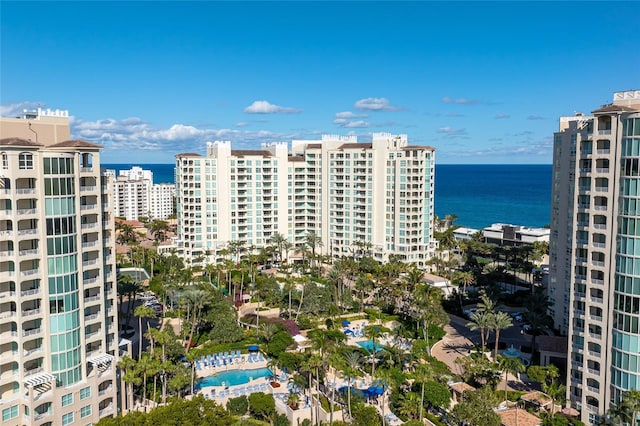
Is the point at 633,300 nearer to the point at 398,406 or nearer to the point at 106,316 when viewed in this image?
the point at 398,406

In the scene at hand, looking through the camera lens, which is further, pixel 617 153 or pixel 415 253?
pixel 415 253

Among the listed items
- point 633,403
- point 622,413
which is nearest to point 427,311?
point 622,413

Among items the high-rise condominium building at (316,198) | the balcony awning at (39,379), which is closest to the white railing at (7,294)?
the balcony awning at (39,379)

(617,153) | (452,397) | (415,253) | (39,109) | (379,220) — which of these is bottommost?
(452,397)

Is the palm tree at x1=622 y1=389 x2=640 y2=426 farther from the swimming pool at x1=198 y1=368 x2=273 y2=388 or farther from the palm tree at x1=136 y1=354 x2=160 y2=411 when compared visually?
→ the palm tree at x1=136 y1=354 x2=160 y2=411

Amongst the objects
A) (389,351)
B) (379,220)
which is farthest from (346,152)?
(389,351)

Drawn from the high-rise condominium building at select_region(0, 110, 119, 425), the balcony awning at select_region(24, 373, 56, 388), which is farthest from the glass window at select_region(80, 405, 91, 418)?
the balcony awning at select_region(24, 373, 56, 388)

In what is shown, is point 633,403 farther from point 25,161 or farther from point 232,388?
point 25,161
